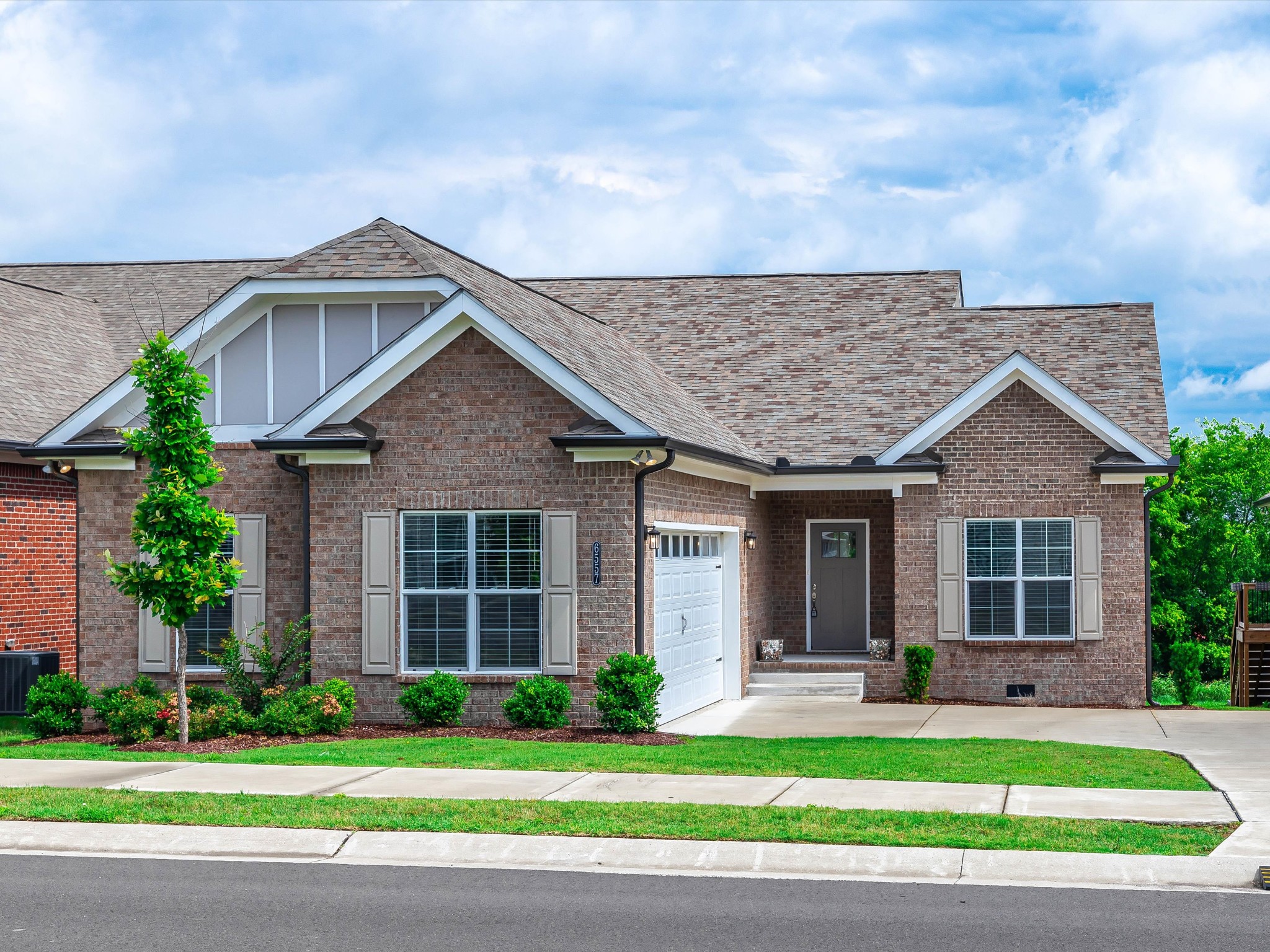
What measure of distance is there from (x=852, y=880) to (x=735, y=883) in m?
0.78

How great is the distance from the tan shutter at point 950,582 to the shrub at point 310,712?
30.5 ft

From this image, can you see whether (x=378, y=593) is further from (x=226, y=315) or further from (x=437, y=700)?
(x=226, y=315)

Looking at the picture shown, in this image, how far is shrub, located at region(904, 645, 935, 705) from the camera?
68.2ft

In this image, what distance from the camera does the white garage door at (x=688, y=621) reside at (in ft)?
58.0

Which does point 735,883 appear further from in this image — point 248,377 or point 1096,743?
point 248,377

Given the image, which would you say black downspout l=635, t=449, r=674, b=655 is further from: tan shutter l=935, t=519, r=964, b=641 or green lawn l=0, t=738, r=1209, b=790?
tan shutter l=935, t=519, r=964, b=641

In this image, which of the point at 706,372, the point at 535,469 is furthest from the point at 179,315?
the point at 535,469

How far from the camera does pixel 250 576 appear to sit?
706 inches

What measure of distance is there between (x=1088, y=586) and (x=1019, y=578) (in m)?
1.00

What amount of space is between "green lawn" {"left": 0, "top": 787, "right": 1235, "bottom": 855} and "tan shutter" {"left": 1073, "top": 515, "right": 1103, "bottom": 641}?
35.3 feet

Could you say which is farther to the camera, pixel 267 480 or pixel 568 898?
pixel 267 480

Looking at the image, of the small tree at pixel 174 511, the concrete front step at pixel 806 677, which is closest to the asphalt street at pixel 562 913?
the small tree at pixel 174 511

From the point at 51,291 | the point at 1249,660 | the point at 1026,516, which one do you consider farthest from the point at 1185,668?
the point at 51,291

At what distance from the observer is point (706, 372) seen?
24531mm
